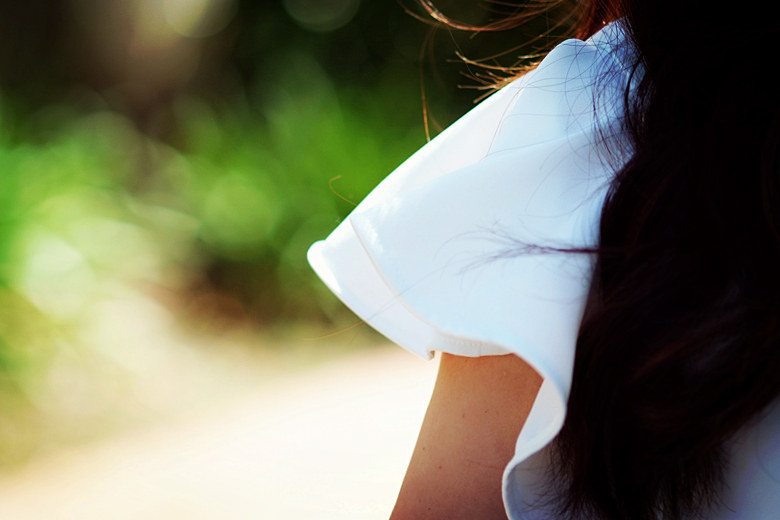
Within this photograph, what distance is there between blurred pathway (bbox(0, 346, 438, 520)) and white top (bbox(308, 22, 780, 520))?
0.58 m

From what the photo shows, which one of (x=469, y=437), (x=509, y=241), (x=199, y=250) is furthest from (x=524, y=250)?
(x=199, y=250)

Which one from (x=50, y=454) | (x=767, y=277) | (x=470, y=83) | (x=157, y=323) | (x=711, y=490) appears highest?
(x=470, y=83)

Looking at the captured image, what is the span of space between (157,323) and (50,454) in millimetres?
661

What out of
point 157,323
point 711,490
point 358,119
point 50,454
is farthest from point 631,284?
point 358,119

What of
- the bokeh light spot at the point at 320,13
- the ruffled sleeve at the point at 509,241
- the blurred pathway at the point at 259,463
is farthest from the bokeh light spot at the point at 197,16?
the ruffled sleeve at the point at 509,241

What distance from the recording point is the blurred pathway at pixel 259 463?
1.35 meters

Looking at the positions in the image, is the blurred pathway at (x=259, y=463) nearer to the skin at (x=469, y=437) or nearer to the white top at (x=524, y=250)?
the skin at (x=469, y=437)

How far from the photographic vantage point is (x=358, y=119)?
11.5ft

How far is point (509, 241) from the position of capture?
2.15 ft

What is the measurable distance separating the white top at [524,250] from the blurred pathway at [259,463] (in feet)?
1.91

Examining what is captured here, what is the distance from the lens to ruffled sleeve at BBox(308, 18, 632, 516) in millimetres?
617

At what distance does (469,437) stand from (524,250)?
0.24m

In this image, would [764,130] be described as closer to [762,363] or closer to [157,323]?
[762,363]

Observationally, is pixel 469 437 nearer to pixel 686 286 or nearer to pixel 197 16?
pixel 686 286
